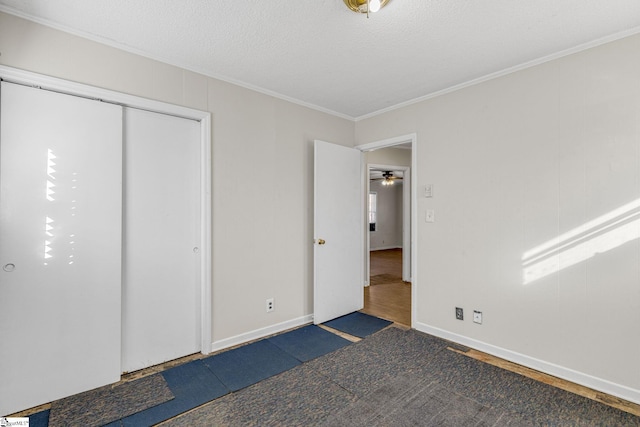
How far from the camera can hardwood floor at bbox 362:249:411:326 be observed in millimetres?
3678

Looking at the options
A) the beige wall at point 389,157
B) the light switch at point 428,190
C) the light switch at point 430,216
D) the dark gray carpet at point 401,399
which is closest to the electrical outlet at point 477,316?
the dark gray carpet at point 401,399

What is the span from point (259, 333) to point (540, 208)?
2759mm

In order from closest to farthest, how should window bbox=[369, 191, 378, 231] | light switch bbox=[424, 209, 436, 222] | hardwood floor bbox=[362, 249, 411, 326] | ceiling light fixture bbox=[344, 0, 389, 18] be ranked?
ceiling light fixture bbox=[344, 0, 389, 18], light switch bbox=[424, 209, 436, 222], hardwood floor bbox=[362, 249, 411, 326], window bbox=[369, 191, 378, 231]

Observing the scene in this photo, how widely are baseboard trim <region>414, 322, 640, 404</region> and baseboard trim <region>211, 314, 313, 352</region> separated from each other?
139cm

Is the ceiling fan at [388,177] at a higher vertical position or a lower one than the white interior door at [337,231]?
higher

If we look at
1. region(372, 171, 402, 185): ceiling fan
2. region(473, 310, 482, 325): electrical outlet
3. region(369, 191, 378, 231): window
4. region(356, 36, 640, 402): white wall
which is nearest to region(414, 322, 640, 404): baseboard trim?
region(356, 36, 640, 402): white wall

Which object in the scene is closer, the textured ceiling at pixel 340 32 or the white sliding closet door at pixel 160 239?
the textured ceiling at pixel 340 32

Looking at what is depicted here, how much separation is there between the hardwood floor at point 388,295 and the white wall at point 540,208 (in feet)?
1.86

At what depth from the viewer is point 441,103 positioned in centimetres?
300

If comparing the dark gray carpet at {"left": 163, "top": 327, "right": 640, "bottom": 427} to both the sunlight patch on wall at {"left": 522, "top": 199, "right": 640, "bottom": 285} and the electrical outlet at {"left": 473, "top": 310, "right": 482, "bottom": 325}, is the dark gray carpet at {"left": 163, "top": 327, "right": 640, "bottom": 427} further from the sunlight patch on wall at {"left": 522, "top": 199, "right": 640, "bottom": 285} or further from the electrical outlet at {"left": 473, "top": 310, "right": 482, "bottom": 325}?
the sunlight patch on wall at {"left": 522, "top": 199, "right": 640, "bottom": 285}

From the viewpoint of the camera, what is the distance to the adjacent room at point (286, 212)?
1.88m

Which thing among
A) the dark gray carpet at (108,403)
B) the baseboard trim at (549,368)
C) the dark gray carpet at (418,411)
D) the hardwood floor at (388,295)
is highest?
the baseboard trim at (549,368)

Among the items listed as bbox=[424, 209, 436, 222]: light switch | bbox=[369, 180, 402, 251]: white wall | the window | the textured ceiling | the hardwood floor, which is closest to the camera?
the textured ceiling

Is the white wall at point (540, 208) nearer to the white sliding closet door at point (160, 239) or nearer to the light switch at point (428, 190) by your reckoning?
the light switch at point (428, 190)
